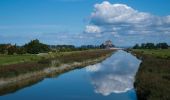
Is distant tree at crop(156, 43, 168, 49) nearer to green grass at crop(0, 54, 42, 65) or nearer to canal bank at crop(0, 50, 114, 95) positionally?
green grass at crop(0, 54, 42, 65)

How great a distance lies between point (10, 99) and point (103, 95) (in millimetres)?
7648

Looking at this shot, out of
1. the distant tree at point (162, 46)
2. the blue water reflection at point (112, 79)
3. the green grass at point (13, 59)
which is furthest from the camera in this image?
the distant tree at point (162, 46)

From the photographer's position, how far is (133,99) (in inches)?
1053

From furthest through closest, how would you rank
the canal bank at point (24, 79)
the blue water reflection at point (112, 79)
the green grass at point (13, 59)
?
1. the green grass at point (13, 59)
2. the blue water reflection at point (112, 79)
3. the canal bank at point (24, 79)

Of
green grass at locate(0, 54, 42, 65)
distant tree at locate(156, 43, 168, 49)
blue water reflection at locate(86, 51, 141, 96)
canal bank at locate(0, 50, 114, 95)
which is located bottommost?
blue water reflection at locate(86, 51, 141, 96)

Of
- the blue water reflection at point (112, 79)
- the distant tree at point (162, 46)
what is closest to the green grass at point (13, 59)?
the blue water reflection at point (112, 79)

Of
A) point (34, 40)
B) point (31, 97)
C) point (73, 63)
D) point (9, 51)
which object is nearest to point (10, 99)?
point (31, 97)

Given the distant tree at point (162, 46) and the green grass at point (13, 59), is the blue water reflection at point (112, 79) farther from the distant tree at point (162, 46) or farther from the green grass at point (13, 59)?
the distant tree at point (162, 46)

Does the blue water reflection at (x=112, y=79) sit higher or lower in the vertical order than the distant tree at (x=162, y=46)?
lower

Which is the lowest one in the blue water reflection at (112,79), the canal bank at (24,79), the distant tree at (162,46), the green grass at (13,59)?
the blue water reflection at (112,79)

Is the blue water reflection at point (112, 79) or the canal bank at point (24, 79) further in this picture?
the blue water reflection at point (112, 79)

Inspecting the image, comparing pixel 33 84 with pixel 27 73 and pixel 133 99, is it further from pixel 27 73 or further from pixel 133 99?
pixel 133 99

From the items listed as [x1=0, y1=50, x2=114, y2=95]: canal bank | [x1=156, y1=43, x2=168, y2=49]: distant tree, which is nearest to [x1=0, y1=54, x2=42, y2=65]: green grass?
[x1=0, y1=50, x2=114, y2=95]: canal bank

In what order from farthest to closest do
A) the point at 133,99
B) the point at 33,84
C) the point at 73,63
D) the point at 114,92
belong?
1. the point at 73,63
2. the point at 33,84
3. the point at 114,92
4. the point at 133,99
